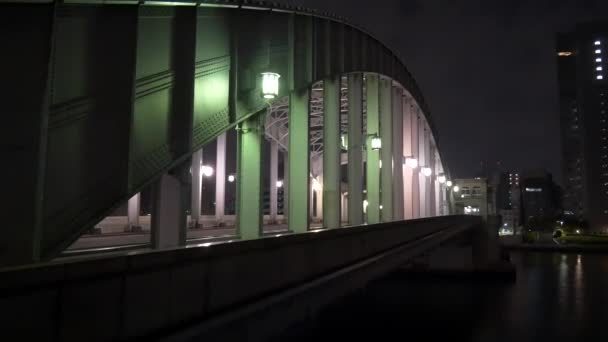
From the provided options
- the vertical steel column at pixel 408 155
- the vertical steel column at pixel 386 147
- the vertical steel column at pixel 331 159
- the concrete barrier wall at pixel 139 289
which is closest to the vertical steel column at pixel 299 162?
the vertical steel column at pixel 331 159

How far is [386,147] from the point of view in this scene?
28234mm

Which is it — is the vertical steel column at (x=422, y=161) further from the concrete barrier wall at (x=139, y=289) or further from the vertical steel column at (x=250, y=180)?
the concrete barrier wall at (x=139, y=289)

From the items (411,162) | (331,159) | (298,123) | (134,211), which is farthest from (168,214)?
(411,162)

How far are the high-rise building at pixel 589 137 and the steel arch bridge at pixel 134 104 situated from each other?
138383mm

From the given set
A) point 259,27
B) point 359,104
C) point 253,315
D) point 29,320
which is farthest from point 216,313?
point 359,104

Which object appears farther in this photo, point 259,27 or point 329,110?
point 329,110

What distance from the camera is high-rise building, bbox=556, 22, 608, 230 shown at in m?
135

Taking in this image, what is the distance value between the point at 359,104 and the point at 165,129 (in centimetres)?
1373

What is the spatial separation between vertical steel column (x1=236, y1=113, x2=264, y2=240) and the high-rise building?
139m

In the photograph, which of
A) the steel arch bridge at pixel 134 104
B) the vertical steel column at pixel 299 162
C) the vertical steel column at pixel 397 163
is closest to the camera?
the steel arch bridge at pixel 134 104

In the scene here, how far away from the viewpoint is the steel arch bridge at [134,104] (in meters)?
7.05

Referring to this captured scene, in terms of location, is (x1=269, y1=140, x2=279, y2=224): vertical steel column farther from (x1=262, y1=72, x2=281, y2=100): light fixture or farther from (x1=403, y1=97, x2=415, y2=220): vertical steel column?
(x1=262, y1=72, x2=281, y2=100): light fixture

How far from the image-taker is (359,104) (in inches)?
889

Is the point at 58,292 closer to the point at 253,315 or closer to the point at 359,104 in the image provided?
the point at 253,315
